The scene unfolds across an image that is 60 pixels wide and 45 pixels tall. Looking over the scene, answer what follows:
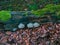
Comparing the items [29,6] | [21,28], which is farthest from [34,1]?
[21,28]

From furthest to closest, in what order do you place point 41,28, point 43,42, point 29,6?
point 29,6 < point 41,28 < point 43,42

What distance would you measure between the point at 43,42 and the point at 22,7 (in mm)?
2055

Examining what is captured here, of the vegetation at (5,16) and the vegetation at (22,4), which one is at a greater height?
the vegetation at (5,16)

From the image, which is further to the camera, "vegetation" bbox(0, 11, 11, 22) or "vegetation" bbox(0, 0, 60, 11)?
"vegetation" bbox(0, 0, 60, 11)

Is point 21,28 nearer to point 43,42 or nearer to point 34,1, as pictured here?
point 43,42

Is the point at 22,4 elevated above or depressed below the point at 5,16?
below

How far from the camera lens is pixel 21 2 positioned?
283 inches

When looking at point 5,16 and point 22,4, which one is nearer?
point 5,16

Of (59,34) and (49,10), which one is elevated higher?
(49,10)

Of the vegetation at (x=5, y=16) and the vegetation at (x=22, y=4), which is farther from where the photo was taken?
the vegetation at (x=22, y=4)

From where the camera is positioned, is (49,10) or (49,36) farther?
(49,10)

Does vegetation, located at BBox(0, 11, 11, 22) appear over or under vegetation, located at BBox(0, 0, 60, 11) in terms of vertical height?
over

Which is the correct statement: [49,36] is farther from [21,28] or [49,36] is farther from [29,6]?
[29,6]

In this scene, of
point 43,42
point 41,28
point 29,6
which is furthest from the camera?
point 29,6
